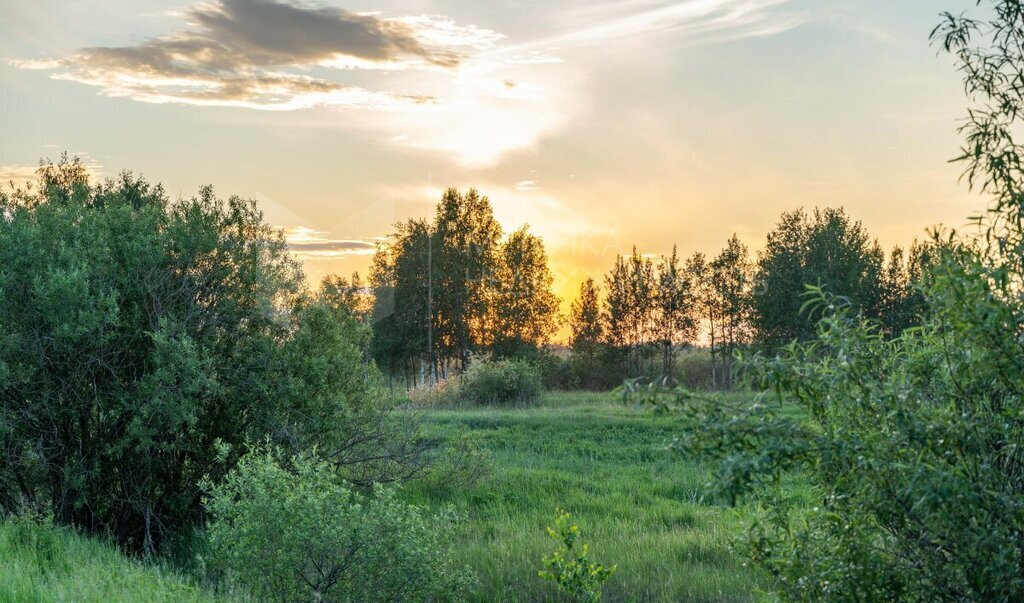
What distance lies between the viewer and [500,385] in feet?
127

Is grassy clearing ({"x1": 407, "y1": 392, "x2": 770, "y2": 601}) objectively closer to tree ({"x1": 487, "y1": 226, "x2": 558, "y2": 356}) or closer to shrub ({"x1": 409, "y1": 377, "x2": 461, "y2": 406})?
shrub ({"x1": 409, "y1": 377, "x2": 461, "y2": 406})

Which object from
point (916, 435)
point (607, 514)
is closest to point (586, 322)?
point (607, 514)

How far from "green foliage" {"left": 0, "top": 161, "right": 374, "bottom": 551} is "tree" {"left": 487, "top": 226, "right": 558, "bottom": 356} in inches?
1618

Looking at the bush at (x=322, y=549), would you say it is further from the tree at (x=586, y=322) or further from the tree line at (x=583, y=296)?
the tree at (x=586, y=322)

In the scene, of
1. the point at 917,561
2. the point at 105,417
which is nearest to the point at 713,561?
the point at 917,561

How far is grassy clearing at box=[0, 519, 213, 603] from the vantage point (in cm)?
682

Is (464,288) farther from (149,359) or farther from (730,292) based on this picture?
(149,359)

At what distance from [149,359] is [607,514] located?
25.1ft

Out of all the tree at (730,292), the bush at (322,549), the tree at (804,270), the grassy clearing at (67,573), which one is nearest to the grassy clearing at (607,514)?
the bush at (322,549)

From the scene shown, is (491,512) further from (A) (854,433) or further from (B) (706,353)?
(B) (706,353)

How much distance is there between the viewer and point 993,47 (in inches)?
239

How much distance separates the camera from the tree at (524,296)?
55469 mm

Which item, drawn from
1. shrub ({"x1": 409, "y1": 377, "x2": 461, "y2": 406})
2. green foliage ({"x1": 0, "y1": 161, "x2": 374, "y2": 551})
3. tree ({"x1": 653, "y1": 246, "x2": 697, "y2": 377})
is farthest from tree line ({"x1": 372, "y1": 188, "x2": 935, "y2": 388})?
green foliage ({"x1": 0, "y1": 161, "x2": 374, "y2": 551})

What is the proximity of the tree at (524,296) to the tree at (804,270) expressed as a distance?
14112 millimetres
